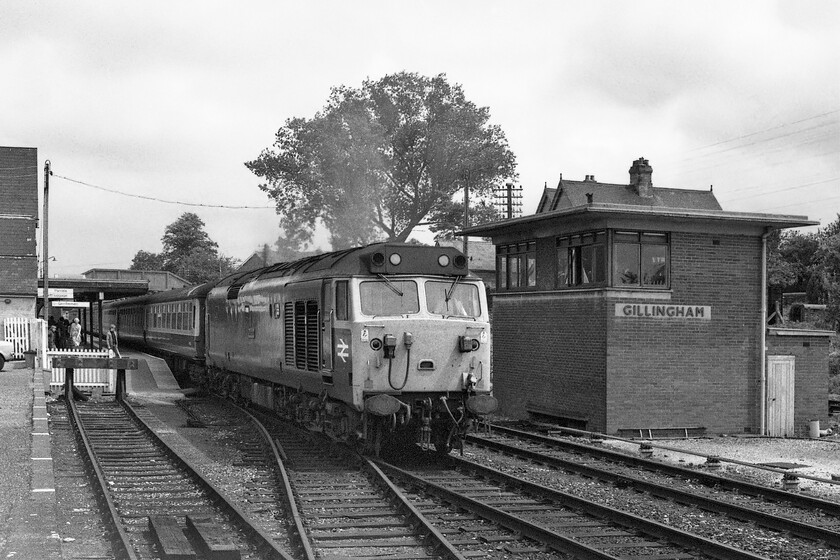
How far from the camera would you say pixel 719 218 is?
728 inches

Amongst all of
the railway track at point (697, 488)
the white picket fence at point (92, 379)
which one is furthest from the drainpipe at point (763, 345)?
the white picket fence at point (92, 379)

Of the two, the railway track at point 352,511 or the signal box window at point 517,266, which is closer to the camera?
the railway track at point 352,511

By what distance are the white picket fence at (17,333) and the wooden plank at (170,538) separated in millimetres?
26116

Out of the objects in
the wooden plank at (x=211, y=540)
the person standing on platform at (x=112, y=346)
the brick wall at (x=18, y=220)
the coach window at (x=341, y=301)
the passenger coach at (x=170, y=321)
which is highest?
the brick wall at (x=18, y=220)

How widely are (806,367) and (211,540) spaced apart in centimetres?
1524

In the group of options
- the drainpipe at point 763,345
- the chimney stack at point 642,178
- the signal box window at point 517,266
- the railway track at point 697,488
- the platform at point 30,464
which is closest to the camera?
the platform at point 30,464

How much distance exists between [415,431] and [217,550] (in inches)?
229

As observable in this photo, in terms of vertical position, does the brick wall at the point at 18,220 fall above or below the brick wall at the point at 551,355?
above

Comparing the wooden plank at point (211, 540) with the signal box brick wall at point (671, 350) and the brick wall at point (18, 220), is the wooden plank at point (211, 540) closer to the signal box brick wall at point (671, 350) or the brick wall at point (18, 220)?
the signal box brick wall at point (671, 350)

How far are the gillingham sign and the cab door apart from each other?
22.3 feet

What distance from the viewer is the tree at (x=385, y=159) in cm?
4222

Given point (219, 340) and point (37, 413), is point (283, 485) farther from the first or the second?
point (219, 340)

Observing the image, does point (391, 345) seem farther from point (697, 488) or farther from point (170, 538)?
point (170, 538)

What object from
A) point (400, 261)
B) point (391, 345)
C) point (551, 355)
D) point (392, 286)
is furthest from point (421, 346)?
point (551, 355)
